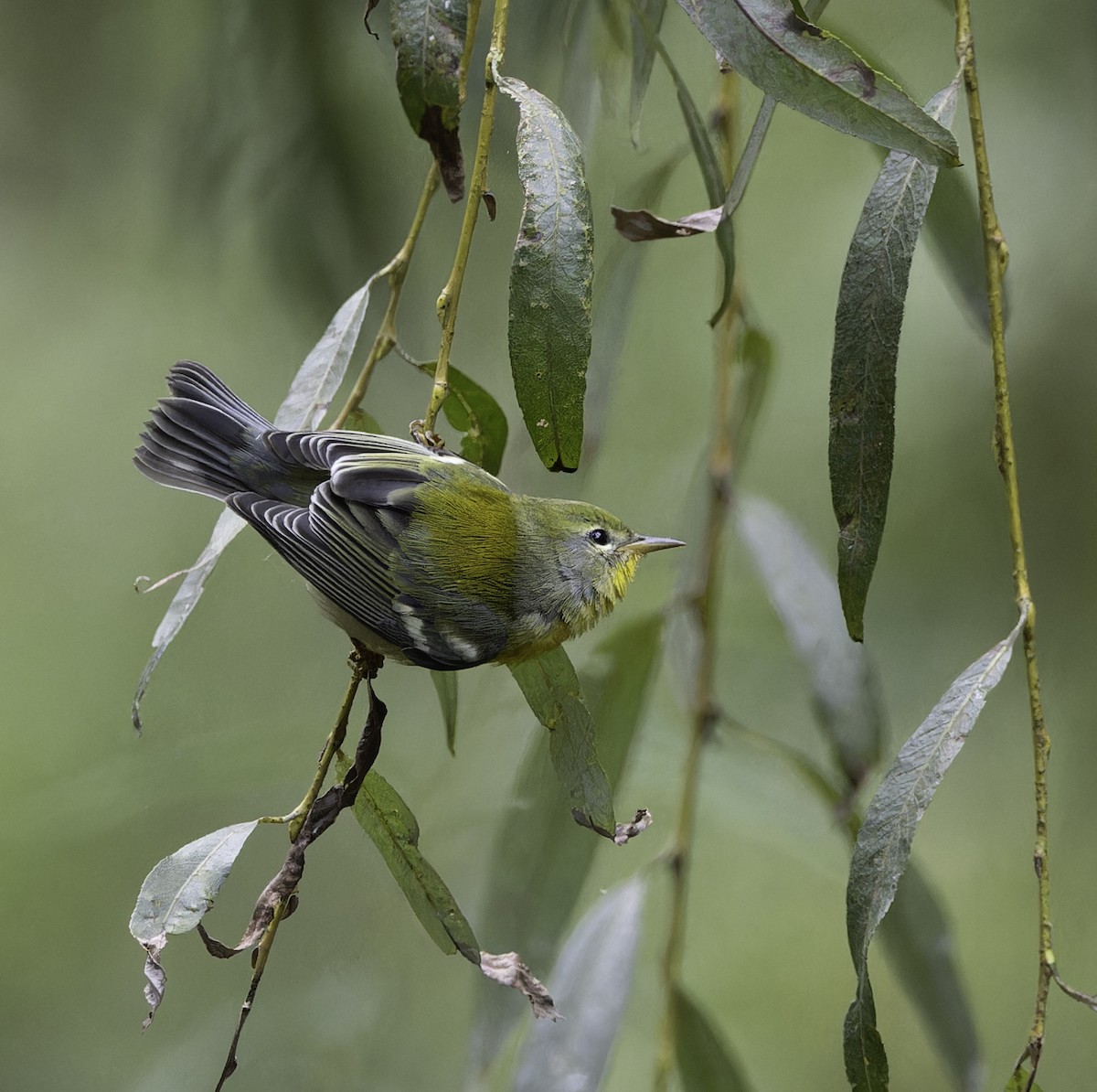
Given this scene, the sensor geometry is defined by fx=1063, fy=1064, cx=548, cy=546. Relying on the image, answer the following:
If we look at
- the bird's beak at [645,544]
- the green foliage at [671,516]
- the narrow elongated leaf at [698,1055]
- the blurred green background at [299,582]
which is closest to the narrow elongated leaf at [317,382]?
the green foliage at [671,516]

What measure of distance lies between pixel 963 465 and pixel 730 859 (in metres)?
0.48

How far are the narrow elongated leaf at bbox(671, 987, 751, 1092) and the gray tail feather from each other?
512 millimetres

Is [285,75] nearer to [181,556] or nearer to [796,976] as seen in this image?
[181,556]

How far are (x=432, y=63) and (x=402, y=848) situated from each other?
0.42 metres

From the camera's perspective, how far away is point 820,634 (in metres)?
0.87

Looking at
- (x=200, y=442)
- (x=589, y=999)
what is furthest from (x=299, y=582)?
(x=589, y=999)

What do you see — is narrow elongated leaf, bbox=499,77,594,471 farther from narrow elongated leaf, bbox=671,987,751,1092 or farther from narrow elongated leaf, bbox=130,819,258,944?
narrow elongated leaf, bbox=671,987,751,1092

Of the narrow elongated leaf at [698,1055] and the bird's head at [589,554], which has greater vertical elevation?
the bird's head at [589,554]

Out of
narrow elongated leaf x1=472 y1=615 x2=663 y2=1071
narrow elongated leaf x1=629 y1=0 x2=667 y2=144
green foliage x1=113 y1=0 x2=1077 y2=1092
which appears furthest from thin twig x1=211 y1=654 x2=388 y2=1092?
narrow elongated leaf x1=629 y1=0 x2=667 y2=144

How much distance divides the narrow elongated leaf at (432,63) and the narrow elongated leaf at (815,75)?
0.40 feet

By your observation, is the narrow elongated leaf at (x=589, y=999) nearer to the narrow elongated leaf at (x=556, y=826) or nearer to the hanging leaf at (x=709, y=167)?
the narrow elongated leaf at (x=556, y=826)

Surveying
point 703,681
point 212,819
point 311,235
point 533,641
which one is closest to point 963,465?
point 703,681

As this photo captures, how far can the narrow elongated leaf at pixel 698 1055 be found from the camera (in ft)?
2.70

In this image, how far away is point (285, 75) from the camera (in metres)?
1.02
